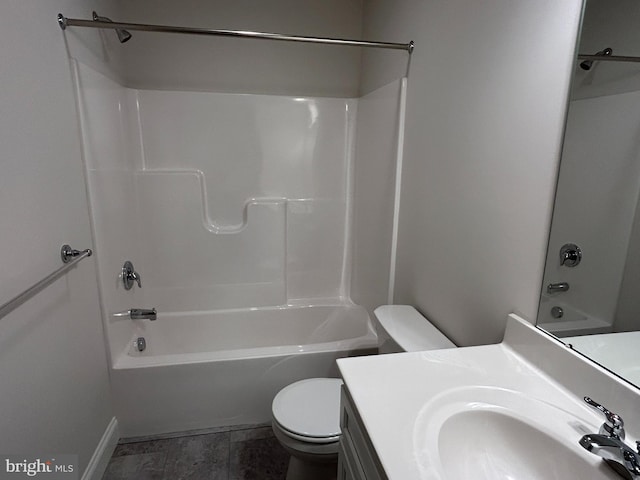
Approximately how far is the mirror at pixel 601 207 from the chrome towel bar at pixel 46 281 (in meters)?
1.49

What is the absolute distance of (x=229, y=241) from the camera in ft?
8.27

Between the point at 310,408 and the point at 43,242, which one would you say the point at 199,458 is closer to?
the point at 310,408

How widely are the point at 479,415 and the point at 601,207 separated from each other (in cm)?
60

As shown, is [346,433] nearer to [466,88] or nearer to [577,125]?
[577,125]

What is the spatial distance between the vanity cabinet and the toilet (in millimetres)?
354

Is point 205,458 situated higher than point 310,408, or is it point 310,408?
point 310,408

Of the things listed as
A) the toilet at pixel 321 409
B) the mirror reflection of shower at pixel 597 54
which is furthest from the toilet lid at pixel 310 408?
the mirror reflection of shower at pixel 597 54

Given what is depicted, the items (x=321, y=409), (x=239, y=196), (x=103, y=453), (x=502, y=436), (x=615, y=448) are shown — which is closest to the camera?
(x=615, y=448)

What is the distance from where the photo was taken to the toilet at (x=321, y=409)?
1.38 metres

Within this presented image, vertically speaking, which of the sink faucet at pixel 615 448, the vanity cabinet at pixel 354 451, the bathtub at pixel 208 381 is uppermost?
the sink faucet at pixel 615 448

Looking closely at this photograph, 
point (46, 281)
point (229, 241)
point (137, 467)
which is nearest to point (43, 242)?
point (46, 281)

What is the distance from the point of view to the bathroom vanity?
0.73m

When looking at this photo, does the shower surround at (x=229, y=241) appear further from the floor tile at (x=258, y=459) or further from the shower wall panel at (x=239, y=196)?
the floor tile at (x=258, y=459)

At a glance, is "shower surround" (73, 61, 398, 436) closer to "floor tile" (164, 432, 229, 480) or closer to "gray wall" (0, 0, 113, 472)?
"floor tile" (164, 432, 229, 480)
